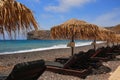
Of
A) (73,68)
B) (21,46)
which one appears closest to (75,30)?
(73,68)

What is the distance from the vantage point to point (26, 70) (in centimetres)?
426

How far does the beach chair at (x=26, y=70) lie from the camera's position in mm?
4016

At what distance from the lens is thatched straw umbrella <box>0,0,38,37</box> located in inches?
170

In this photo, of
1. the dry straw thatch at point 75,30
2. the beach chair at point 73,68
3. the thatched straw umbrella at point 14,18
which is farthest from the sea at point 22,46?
the thatched straw umbrella at point 14,18

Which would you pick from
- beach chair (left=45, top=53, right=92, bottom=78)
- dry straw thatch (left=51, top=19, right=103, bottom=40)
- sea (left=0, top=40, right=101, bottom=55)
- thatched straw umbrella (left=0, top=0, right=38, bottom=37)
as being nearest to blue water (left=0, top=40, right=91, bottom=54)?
sea (left=0, top=40, right=101, bottom=55)

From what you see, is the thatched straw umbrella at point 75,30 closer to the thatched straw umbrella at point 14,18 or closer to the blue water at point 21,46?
the thatched straw umbrella at point 14,18

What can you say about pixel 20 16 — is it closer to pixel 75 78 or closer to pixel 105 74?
pixel 75 78

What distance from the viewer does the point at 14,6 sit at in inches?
177

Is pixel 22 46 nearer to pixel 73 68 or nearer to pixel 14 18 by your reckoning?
pixel 73 68

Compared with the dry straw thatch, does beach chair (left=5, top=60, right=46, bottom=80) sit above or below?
below

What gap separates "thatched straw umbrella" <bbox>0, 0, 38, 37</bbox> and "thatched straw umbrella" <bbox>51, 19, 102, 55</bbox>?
15.4 feet

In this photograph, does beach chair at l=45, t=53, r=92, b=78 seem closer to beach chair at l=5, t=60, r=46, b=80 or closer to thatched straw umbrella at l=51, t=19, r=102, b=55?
thatched straw umbrella at l=51, t=19, r=102, b=55

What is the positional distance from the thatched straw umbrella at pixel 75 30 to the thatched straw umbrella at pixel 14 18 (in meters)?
4.69

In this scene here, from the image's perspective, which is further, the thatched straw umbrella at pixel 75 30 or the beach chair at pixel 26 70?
the thatched straw umbrella at pixel 75 30
